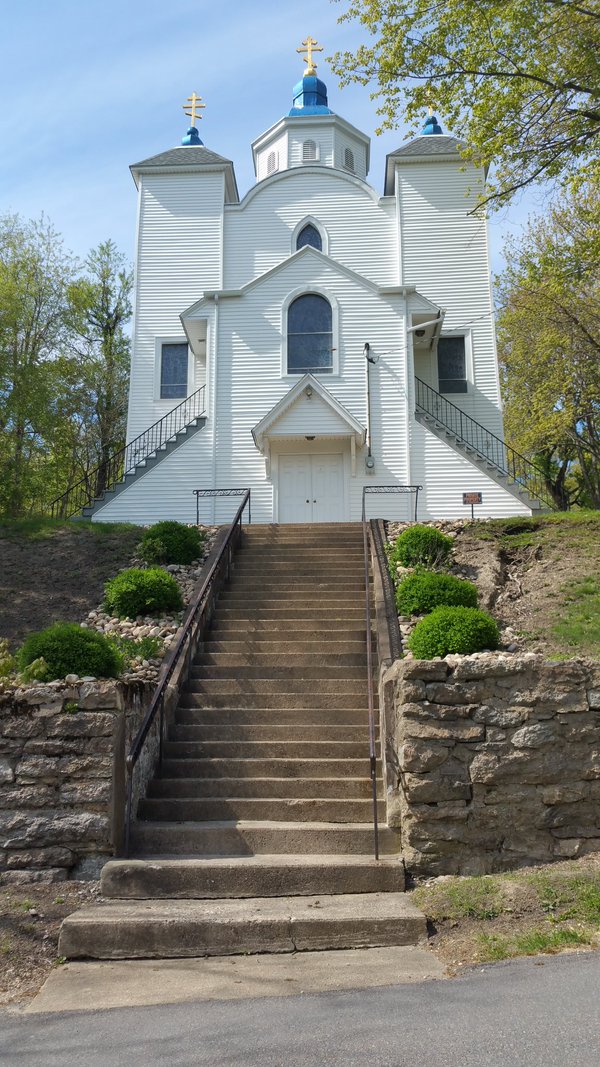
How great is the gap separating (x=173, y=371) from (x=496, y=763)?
17693 mm

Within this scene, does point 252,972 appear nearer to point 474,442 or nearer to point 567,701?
point 567,701

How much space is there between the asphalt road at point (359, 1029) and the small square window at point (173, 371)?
18.7m

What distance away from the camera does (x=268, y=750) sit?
812 centimetres

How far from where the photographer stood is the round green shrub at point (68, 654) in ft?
24.3

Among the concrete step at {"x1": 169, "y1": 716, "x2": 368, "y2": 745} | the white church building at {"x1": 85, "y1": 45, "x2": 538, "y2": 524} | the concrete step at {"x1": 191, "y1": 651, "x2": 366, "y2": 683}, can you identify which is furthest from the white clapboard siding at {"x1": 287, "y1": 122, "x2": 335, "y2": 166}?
the concrete step at {"x1": 169, "y1": 716, "x2": 368, "y2": 745}

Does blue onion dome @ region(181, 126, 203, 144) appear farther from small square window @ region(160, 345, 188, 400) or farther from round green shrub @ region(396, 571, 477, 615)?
round green shrub @ region(396, 571, 477, 615)

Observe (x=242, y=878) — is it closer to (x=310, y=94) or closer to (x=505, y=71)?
(x=505, y=71)

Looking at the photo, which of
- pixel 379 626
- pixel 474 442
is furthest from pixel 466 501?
pixel 379 626

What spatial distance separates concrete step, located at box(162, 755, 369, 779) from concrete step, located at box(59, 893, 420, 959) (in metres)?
2.10

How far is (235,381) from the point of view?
66.2 feet

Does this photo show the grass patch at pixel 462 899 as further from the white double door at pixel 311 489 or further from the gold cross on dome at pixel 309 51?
the gold cross on dome at pixel 309 51

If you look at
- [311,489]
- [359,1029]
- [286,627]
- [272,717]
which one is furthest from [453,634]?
[311,489]

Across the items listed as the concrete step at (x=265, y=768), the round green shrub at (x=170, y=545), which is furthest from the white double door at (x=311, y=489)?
the concrete step at (x=265, y=768)

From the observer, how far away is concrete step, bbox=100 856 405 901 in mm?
6090
